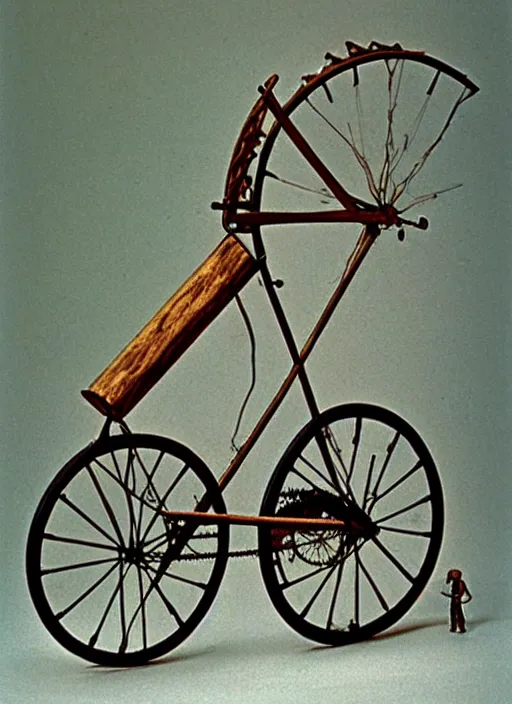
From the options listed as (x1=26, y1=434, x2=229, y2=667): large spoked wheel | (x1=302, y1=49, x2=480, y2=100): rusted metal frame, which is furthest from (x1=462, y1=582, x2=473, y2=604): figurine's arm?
(x1=302, y1=49, x2=480, y2=100): rusted metal frame

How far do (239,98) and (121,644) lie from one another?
0.96 metres

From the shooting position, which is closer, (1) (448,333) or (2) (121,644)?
(2) (121,644)

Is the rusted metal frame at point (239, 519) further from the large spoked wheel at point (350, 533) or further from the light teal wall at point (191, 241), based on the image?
the light teal wall at point (191, 241)

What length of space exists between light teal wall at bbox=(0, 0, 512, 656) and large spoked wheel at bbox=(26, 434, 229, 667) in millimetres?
85

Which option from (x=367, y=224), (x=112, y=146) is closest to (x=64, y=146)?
(x=112, y=146)

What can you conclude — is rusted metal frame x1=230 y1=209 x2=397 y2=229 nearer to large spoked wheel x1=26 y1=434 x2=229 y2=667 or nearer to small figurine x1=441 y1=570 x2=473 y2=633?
large spoked wheel x1=26 y1=434 x2=229 y2=667

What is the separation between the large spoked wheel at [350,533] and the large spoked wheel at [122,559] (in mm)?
111

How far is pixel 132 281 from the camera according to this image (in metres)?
2.45

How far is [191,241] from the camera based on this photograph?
247 centimetres

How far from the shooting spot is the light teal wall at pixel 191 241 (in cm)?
242

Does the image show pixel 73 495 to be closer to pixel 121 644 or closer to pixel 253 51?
pixel 121 644

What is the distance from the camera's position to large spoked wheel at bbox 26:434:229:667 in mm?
2002

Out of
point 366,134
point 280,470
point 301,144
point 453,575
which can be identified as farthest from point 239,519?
point 366,134

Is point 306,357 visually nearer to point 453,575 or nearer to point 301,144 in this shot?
point 301,144
